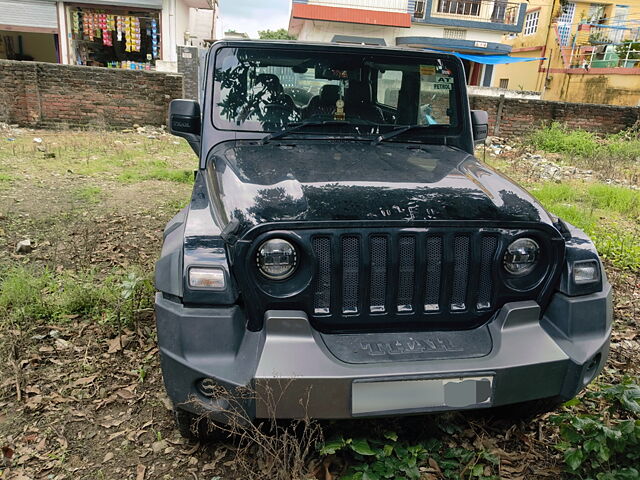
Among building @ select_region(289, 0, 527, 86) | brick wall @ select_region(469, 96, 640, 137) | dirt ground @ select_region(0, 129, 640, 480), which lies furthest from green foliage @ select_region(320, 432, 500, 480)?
building @ select_region(289, 0, 527, 86)

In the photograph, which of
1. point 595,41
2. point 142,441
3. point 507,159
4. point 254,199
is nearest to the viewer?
point 254,199

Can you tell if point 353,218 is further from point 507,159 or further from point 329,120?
point 507,159

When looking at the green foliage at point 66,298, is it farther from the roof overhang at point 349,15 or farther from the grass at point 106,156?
the roof overhang at point 349,15

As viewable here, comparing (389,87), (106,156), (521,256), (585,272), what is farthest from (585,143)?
(521,256)

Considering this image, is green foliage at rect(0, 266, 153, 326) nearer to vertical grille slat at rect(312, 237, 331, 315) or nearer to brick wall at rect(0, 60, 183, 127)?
vertical grille slat at rect(312, 237, 331, 315)

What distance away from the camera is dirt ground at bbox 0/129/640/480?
8.14 feet

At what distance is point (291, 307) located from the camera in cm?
220

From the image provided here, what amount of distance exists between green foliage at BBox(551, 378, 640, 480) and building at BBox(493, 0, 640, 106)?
18067 mm

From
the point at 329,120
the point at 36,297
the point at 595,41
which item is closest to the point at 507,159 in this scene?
the point at 329,120

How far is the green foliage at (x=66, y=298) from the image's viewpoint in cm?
364

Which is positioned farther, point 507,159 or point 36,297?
point 507,159

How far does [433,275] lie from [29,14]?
1967 cm

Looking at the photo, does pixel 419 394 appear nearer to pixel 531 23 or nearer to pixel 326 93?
pixel 326 93

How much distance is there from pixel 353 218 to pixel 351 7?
85.3 feet
